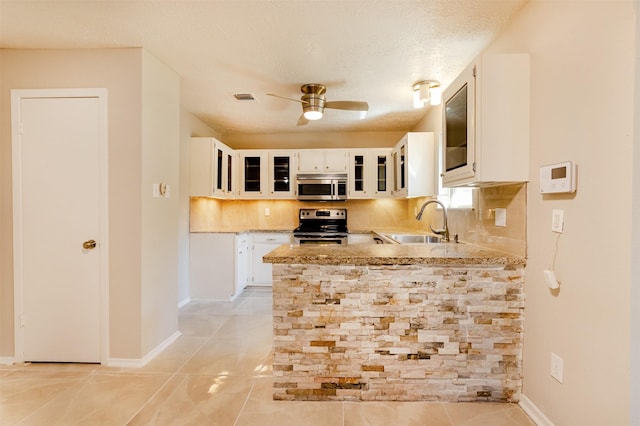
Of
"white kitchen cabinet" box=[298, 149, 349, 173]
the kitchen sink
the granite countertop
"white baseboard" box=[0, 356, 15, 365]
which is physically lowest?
"white baseboard" box=[0, 356, 15, 365]

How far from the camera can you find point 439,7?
5.81ft

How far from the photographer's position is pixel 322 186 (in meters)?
4.39

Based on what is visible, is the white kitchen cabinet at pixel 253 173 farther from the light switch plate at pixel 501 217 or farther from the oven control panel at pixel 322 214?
the light switch plate at pixel 501 217

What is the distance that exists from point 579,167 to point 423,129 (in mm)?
2767

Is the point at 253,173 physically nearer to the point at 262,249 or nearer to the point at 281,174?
the point at 281,174

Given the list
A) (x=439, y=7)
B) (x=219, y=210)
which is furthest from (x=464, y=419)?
(x=219, y=210)

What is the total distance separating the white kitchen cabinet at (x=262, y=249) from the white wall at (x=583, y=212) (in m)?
3.26

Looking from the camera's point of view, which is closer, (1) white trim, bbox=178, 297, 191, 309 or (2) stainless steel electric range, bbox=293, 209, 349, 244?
(1) white trim, bbox=178, 297, 191, 309

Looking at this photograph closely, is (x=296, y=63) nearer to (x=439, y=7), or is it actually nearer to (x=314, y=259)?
(x=439, y=7)

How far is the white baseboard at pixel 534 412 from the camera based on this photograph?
5.07ft

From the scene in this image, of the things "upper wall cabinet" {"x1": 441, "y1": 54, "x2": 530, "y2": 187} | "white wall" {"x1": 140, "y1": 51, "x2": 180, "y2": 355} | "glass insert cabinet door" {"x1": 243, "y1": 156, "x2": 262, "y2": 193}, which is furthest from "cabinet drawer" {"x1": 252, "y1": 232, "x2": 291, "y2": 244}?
"upper wall cabinet" {"x1": 441, "y1": 54, "x2": 530, "y2": 187}

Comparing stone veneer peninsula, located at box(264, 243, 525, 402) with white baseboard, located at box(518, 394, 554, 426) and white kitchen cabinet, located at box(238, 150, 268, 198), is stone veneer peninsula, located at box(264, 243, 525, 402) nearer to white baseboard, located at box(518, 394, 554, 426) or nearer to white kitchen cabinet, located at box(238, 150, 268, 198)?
white baseboard, located at box(518, 394, 554, 426)

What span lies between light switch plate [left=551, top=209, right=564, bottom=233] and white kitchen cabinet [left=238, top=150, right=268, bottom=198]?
369 cm

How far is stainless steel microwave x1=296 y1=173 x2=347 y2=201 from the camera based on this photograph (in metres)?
4.38
